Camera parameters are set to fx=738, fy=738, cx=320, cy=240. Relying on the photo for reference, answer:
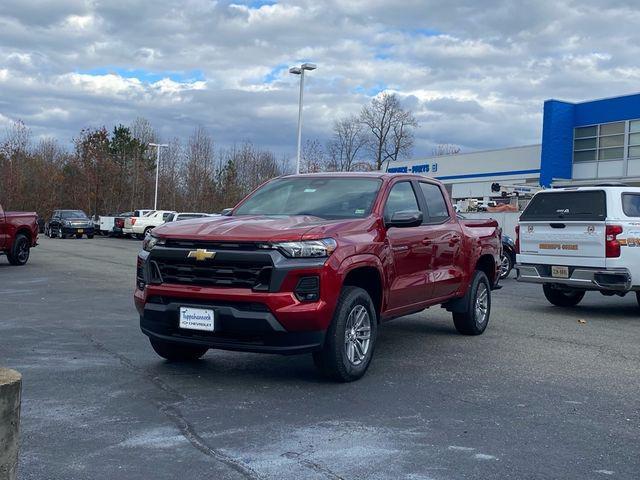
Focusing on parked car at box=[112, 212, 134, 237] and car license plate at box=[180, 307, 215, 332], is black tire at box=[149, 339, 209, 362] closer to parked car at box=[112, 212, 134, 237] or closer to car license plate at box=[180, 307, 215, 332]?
car license plate at box=[180, 307, 215, 332]

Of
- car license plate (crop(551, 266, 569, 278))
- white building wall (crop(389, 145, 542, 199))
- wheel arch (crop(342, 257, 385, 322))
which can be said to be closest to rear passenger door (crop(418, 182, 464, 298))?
wheel arch (crop(342, 257, 385, 322))

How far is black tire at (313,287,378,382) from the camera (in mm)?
6129

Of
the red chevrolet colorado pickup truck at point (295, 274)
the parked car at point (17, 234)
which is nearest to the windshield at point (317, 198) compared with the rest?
the red chevrolet colorado pickup truck at point (295, 274)

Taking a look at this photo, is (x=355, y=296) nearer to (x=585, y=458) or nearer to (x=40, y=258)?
(x=585, y=458)

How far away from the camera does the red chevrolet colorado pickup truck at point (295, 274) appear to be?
19.4ft

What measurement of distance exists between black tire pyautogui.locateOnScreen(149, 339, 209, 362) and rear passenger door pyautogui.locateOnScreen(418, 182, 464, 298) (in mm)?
2536

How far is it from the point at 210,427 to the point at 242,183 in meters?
54.6

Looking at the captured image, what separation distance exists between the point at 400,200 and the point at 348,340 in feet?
6.30

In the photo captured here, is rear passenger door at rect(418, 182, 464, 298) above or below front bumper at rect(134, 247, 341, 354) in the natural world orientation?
above

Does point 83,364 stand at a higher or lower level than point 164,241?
lower

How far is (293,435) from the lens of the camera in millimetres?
4852

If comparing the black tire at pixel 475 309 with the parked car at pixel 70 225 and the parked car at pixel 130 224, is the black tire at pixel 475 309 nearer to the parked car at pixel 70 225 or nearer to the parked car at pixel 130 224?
the parked car at pixel 130 224

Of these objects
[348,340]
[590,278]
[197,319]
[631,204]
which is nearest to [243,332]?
[197,319]

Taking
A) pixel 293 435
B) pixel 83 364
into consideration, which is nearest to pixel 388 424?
pixel 293 435
